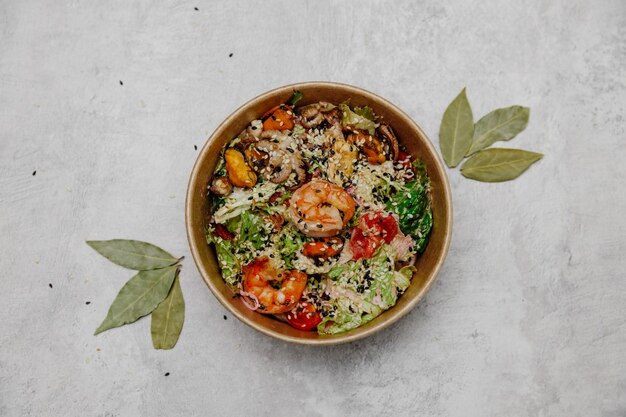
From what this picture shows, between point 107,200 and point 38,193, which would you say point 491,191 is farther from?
point 38,193

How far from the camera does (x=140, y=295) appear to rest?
341 centimetres

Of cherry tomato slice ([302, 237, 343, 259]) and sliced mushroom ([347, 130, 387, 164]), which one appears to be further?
sliced mushroom ([347, 130, 387, 164])

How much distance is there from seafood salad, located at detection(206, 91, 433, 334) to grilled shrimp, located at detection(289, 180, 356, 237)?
0.10 ft

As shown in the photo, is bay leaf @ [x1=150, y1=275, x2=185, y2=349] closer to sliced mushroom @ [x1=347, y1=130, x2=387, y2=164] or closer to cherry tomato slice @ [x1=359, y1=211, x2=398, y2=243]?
cherry tomato slice @ [x1=359, y1=211, x2=398, y2=243]

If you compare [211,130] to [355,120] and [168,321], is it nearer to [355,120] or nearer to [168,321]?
[355,120]

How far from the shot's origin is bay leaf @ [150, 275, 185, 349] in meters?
3.39

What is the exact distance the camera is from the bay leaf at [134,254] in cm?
340

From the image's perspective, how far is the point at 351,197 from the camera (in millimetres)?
2979

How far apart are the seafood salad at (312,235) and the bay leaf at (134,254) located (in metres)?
0.46

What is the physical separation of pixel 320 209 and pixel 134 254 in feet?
4.11

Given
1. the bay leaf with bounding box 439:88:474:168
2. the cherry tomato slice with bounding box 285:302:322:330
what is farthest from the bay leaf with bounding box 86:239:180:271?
the bay leaf with bounding box 439:88:474:168

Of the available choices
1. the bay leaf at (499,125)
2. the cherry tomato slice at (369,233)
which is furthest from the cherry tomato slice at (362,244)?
the bay leaf at (499,125)

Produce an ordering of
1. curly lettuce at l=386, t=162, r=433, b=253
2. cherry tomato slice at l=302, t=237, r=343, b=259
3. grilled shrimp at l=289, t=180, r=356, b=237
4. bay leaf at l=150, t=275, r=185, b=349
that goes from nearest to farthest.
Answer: grilled shrimp at l=289, t=180, r=356, b=237 → cherry tomato slice at l=302, t=237, r=343, b=259 → curly lettuce at l=386, t=162, r=433, b=253 → bay leaf at l=150, t=275, r=185, b=349

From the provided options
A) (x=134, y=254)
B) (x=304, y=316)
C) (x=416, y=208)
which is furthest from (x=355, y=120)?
(x=134, y=254)
